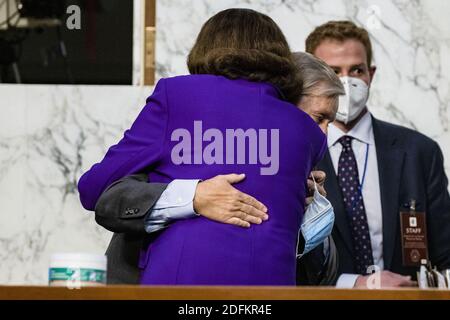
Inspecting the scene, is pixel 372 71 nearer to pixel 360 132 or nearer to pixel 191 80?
pixel 360 132

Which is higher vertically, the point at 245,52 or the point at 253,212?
the point at 245,52

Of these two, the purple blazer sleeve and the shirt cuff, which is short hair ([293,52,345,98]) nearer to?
the purple blazer sleeve

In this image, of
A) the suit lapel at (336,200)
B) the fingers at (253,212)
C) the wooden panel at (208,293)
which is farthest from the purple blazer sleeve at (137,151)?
the suit lapel at (336,200)

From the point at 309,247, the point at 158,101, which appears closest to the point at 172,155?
the point at 158,101

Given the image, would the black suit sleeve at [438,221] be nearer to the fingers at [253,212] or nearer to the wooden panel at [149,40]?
the wooden panel at [149,40]

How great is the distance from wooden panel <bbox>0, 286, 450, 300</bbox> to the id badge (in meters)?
2.34

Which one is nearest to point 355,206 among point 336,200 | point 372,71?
point 336,200

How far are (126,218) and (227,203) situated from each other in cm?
27

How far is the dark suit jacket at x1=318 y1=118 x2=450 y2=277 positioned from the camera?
15.5ft

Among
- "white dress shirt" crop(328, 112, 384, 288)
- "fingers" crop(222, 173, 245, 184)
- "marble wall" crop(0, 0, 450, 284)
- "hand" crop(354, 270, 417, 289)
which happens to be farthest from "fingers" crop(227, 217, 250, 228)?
"marble wall" crop(0, 0, 450, 284)

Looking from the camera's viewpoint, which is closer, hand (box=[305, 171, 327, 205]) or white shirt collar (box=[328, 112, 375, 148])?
hand (box=[305, 171, 327, 205])

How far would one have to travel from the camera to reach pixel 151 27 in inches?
211

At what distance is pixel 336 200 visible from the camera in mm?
4609
